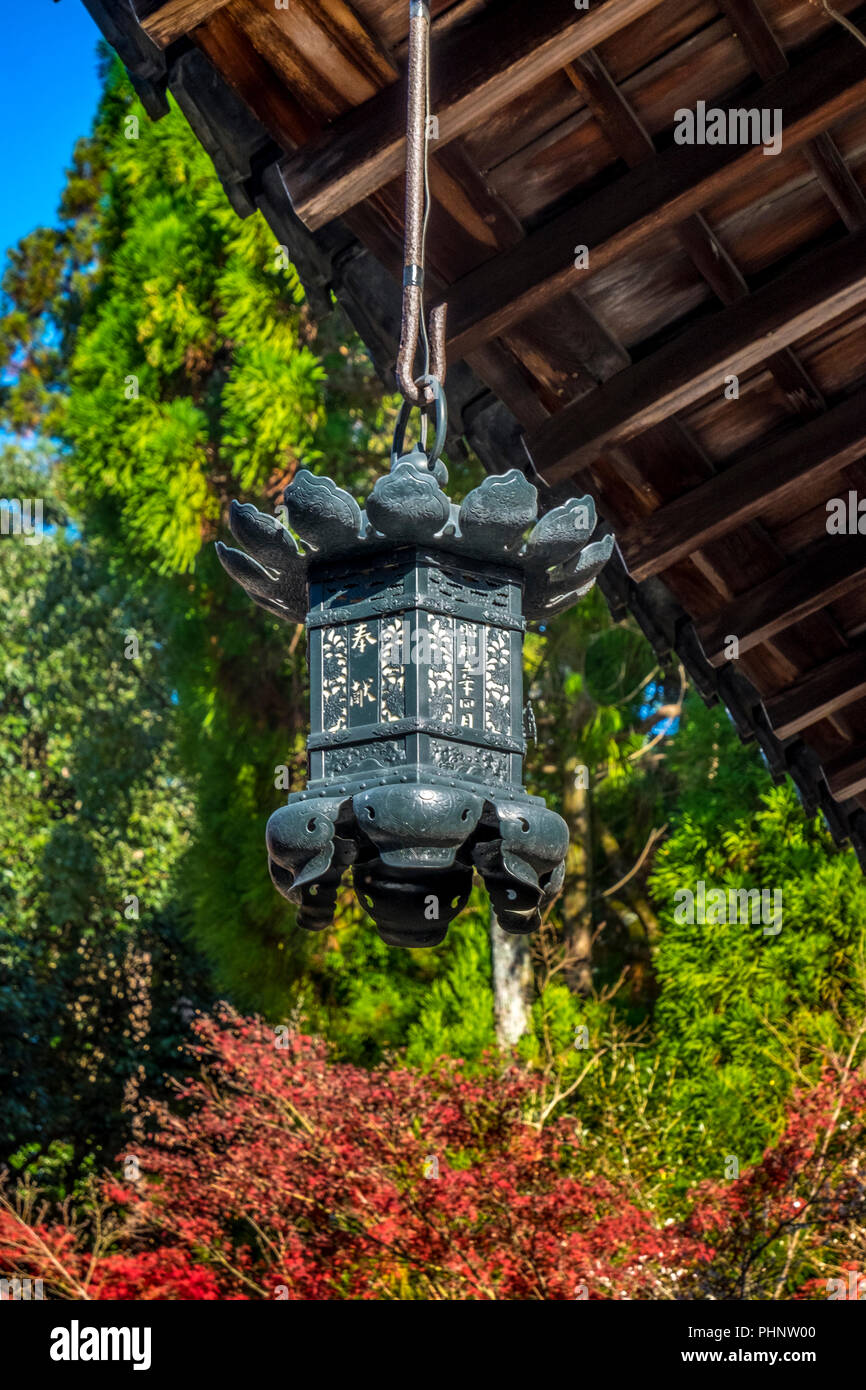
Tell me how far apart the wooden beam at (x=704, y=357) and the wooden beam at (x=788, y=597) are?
581mm

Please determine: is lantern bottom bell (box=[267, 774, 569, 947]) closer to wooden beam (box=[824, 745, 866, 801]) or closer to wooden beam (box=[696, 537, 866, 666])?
wooden beam (box=[696, 537, 866, 666])

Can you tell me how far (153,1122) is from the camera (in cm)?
1414

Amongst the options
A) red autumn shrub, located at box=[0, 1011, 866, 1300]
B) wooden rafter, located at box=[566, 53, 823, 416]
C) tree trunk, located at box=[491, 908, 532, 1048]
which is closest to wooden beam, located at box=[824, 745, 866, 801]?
wooden rafter, located at box=[566, 53, 823, 416]

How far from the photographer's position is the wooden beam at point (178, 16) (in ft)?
8.46

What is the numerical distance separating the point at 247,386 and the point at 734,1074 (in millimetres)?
5974

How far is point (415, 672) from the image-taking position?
201 cm

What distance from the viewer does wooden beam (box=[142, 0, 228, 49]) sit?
8.46 ft

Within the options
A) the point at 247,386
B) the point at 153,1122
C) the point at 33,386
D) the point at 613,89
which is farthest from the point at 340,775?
the point at 33,386

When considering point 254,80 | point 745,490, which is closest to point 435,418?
point 254,80

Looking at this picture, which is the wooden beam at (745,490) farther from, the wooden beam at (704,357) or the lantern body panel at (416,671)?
the lantern body panel at (416,671)

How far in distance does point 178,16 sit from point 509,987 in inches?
355

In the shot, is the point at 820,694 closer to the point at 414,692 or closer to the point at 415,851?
the point at 414,692

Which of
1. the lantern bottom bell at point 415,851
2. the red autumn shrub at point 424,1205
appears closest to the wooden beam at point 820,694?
the lantern bottom bell at point 415,851

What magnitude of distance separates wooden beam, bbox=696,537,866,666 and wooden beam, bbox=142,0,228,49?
190 cm
